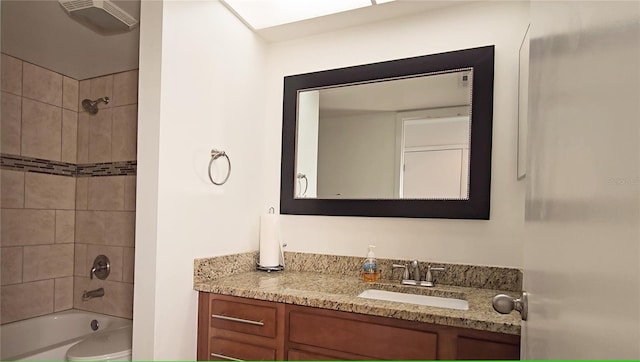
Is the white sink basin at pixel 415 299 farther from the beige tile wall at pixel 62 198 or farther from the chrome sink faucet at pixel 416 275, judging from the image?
the beige tile wall at pixel 62 198

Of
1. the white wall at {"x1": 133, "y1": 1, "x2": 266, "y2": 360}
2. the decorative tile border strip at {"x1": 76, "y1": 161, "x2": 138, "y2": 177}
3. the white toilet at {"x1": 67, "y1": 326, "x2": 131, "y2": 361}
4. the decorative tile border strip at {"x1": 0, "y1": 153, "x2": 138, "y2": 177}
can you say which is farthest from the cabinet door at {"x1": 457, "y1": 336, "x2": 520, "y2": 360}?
the decorative tile border strip at {"x1": 76, "y1": 161, "x2": 138, "y2": 177}

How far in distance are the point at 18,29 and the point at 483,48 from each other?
2395mm

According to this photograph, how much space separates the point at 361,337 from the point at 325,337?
0.51ft

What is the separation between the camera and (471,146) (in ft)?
5.68

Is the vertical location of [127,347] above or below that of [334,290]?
below

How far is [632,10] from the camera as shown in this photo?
0.38 meters

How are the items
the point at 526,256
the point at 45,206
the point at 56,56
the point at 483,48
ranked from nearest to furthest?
the point at 526,256
the point at 483,48
the point at 56,56
the point at 45,206

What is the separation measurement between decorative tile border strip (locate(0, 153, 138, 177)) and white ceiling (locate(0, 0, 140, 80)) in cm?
63

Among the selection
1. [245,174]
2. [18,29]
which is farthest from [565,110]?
[18,29]

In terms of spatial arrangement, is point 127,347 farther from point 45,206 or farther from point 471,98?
point 471,98

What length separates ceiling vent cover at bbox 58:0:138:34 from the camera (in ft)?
5.06

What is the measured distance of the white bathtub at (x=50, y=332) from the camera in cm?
194

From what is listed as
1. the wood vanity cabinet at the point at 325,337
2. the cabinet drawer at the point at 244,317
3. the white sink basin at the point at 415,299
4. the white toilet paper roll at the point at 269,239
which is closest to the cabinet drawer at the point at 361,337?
the wood vanity cabinet at the point at 325,337

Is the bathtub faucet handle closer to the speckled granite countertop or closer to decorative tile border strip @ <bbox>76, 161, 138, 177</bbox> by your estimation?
decorative tile border strip @ <bbox>76, 161, 138, 177</bbox>
